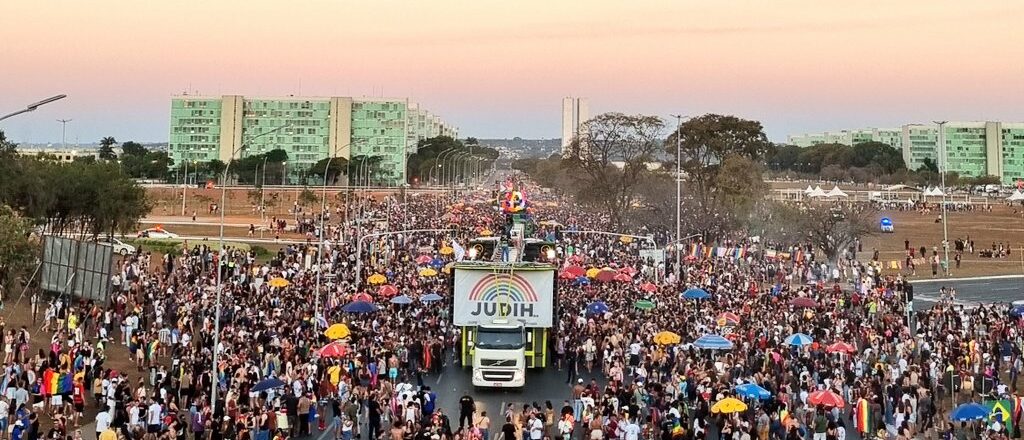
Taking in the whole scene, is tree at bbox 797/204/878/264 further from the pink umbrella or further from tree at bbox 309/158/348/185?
tree at bbox 309/158/348/185

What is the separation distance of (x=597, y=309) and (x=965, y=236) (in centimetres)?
6311

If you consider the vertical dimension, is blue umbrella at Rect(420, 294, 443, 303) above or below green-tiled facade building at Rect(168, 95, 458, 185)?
below

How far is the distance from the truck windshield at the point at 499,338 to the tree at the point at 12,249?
18726mm

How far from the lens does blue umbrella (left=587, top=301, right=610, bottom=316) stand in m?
31.6

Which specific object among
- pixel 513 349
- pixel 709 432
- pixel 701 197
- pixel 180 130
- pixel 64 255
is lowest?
pixel 709 432

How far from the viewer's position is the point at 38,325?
3192cm

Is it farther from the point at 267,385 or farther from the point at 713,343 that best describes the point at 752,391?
the point at 267,385

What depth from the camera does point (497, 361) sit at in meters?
23.6

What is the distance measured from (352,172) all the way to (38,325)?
135 meters

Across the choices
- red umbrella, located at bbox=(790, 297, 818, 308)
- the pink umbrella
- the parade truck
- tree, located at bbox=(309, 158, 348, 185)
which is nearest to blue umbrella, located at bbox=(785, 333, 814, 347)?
the parade truck

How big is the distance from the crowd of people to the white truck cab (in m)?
1.27

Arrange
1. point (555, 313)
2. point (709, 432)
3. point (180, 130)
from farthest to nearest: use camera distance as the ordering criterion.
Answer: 1. point (180, 130)
2. point (555, 313)
3. point (709, 432)

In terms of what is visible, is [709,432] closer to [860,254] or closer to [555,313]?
[555,313]

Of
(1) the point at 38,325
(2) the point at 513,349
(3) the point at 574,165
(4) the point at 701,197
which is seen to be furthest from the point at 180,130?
(2) the point at 513,349
